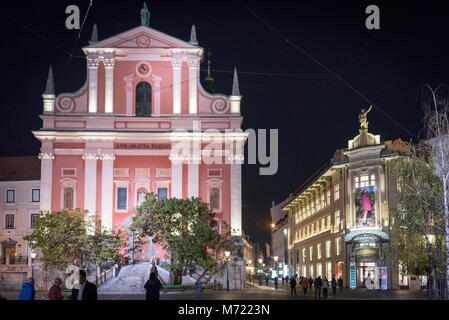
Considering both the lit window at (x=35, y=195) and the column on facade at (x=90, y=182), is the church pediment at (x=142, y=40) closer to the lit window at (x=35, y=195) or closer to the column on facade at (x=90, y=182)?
the column on facade at (x=90, y=182)

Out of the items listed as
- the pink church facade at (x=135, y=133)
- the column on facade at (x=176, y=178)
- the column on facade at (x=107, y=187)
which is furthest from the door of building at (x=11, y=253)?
the column on facade at (x=176, y=178)

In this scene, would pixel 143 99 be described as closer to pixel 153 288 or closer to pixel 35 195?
pixel 35 195

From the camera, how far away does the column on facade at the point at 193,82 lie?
55.5 metres

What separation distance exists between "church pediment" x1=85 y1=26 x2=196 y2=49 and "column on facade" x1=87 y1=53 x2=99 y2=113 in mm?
1262

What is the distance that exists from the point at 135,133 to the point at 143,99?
333cm

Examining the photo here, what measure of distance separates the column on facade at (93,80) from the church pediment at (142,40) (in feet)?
4.14

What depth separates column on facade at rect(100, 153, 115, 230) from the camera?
53.8 metres

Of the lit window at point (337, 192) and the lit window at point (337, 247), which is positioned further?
the lit window at point (337, 192)

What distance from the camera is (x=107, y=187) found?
5422 cm

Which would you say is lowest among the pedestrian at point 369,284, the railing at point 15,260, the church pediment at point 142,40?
the pedestrian at point 369,284

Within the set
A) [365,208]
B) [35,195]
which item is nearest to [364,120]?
[365,208]

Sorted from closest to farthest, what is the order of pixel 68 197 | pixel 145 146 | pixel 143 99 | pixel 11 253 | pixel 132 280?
pixel 132 280 → pixel 68 197 → pixel 145 146 → pixel 143 99 → pixel 11 253

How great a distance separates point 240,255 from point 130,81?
1624 centimetres
